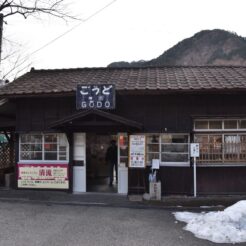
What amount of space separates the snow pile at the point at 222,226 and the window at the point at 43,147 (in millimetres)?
5824

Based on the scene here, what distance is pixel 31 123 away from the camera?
13406 mm

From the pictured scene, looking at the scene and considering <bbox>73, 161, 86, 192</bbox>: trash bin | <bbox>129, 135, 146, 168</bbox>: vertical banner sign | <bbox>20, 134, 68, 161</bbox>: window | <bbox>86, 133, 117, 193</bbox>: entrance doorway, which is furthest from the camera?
<bbox>86, 133, 117, 193</bbox>: entrance doorway

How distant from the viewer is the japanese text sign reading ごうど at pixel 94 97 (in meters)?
12.4

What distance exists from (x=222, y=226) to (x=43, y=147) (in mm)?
7459

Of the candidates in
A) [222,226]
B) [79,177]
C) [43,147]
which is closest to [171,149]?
[79,177]

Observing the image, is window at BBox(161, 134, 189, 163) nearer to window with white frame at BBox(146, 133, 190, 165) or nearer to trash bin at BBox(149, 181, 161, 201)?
window with white frame at BBox(146, 133, 190, 165)

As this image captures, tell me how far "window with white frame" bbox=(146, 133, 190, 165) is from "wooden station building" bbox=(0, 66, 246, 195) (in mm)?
33

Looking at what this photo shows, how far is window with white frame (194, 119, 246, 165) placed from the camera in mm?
12375

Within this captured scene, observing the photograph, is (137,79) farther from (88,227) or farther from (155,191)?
(88,227)

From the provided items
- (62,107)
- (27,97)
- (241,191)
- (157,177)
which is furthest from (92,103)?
(241,191)

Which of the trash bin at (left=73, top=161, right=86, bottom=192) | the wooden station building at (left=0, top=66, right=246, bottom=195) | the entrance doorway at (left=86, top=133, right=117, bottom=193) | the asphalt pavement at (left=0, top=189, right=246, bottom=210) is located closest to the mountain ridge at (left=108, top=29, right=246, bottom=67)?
the entrance doorway at (left=86, top=133, right=117, bottom=193)

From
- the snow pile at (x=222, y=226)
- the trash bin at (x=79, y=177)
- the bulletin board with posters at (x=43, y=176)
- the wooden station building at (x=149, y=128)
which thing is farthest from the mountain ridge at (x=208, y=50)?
the snow pile at (x=222, y=226)

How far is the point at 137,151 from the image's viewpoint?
40.4ft

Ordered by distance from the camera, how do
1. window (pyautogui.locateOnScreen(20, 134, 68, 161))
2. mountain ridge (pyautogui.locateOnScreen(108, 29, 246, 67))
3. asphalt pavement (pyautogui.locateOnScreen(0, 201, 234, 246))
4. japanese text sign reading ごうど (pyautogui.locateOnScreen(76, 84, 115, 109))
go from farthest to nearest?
mountain ridge (pyautogui.locateOnScreen(108, 29, 246, 67)) → window (pyautogui.locateOnScreen(20, 134, 68, 161)) → japanese text sign reading ごうど (pyautogui.locateOnScreen(76, 84, 115, 109)) → asphalt pavement (pyautogui.locateOnScreen(0, 201, 234, 246))
